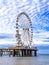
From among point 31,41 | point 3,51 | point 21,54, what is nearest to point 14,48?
point 21,54

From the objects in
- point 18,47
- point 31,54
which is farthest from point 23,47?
point 31,54

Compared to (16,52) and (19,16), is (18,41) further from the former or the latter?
(16,52)

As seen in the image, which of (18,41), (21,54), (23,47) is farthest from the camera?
(21,54)

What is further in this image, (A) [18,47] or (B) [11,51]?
(B) [11,51]

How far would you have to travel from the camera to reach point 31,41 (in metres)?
65.4

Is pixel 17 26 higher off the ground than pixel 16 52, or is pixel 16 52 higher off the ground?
pixel 17 26

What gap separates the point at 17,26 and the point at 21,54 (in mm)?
20562

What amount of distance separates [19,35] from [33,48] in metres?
15.4

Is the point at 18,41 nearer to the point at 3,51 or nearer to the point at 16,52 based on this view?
the point at 16,52

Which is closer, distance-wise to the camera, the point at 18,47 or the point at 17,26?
the point at 17,26

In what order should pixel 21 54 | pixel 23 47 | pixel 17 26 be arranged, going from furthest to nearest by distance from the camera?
pixel 21 54 < pixel 23 47 < pixel 17 26

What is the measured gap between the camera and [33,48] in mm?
81125

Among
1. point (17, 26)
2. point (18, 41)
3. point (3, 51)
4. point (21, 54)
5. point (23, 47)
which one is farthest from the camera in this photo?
point (3, 51)

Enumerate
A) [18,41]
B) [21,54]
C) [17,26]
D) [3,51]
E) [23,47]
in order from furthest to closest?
1. [3,51]
2. [21,54]
3. [23,47]
4. [18,41]
5. [17,26]
